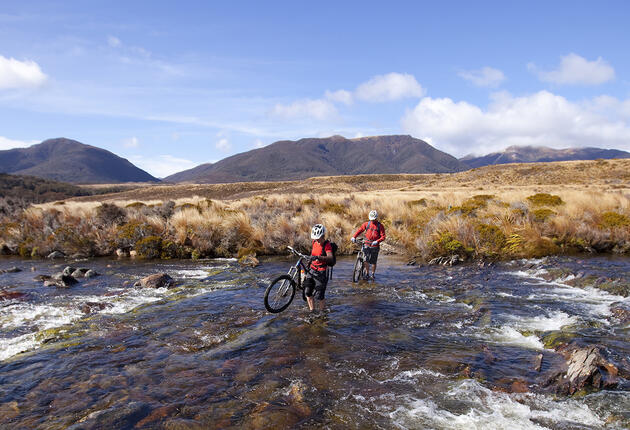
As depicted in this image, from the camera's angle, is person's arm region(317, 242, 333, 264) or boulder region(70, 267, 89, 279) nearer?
person's arm region(317, 242, 333, 264)

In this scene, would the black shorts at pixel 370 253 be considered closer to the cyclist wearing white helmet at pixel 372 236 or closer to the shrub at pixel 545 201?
the cyclist wearing white helmet at pixel 372 236

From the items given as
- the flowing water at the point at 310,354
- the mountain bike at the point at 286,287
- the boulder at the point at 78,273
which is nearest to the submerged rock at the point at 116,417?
the flowing water at the point at 310,354

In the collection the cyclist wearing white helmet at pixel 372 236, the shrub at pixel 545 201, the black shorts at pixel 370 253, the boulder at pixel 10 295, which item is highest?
the shrub at pixel 545 201

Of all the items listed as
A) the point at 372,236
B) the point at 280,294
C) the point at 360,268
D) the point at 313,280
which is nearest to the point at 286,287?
the point at 280,294

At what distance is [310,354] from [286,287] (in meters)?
2.28

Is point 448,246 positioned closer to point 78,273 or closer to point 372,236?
point 372,236

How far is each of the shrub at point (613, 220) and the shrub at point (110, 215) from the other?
2339cm

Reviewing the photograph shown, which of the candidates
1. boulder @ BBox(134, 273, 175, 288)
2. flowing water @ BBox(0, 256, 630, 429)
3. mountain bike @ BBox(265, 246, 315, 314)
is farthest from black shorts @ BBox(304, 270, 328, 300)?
boulder @ BBox(134, 273, 175, 288)

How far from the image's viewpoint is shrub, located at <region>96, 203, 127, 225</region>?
20.5m

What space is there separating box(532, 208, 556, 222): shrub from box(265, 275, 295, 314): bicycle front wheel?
13245 millimetres

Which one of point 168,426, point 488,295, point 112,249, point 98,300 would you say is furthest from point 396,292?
point 112,249

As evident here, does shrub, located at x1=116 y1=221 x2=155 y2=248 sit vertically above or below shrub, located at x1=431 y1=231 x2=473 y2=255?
above

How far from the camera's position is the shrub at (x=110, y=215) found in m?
20.5

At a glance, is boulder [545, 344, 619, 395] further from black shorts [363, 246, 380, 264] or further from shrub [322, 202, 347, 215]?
shrub [322, 202, 347, 215]
